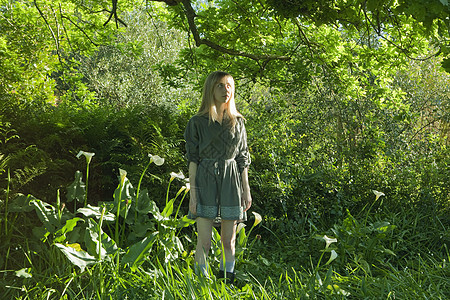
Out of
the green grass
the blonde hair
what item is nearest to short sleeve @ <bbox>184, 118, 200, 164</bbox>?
the blonde hair

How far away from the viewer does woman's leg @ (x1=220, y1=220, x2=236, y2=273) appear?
321 centimetres

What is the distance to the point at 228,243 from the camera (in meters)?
3.25

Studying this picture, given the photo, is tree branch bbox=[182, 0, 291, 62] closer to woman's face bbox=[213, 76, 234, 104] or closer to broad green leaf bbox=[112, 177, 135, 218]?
woman's face bbox=[213, 76, 234, 104]

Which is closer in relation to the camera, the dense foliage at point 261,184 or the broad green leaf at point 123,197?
the dense foliage at point 261,184

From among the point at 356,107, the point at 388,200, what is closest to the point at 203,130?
the point at 388,200

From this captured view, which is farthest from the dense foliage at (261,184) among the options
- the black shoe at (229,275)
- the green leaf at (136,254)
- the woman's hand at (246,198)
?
the woman's hand at (246,198)

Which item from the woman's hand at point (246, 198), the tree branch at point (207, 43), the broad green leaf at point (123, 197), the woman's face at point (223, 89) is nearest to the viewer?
the woman's face at point (223, 89)

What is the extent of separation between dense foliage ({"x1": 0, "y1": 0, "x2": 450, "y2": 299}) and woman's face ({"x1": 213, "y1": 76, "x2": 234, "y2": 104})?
0.70 meters

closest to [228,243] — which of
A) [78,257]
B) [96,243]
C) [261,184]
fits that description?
[96,243]

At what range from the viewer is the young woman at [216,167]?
3.15m

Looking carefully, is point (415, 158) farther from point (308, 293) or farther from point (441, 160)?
point (308, 293)

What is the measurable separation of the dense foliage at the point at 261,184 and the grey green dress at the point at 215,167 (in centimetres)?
41

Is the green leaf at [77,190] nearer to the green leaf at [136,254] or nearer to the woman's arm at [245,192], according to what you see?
the green leaf at [136,254]

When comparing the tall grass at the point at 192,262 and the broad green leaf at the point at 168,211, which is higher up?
the broad green leaf at the point at 168,211
